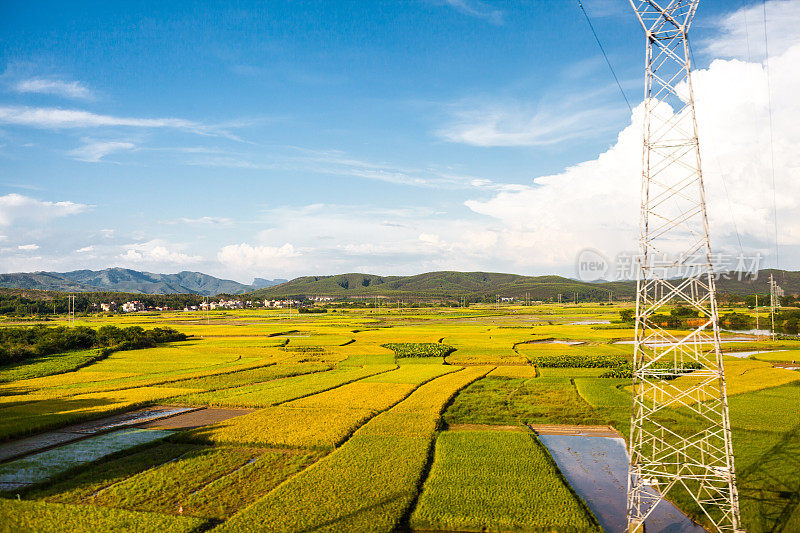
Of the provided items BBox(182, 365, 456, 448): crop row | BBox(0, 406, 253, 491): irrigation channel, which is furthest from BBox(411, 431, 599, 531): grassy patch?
BBox(0, 406, 253, 491): irrigation channel

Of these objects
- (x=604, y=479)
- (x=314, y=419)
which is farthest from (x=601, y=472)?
(x=314, y=419)

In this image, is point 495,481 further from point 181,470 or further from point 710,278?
point 181,470

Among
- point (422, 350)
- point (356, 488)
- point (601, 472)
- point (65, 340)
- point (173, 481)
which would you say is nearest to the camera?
point (356, 488)

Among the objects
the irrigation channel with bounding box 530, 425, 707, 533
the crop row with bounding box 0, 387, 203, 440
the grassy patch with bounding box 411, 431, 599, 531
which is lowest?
the irrigation channel with bounding box 530, 425, 707, 533

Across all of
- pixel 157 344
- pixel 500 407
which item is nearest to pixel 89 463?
pixel 500 407

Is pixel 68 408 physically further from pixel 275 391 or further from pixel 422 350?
pixel 422 350

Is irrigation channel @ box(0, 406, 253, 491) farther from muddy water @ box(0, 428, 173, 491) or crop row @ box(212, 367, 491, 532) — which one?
crop row @ box(212, 367, 491, 532)

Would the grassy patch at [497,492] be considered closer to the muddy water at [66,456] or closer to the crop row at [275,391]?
the crop row at [275,391]
